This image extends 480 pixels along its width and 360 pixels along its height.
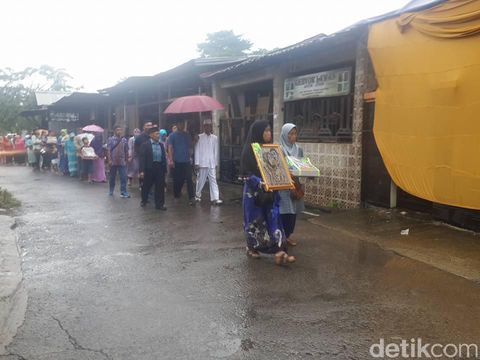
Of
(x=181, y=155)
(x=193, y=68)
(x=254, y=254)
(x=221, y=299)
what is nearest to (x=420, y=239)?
(x=254, y=254)

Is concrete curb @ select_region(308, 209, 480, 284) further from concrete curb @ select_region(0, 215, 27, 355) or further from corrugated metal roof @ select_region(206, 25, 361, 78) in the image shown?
concrete curb @ select_region(0, 215, 27, 355)

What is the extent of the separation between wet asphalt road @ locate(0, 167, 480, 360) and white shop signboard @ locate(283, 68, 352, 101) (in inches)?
109

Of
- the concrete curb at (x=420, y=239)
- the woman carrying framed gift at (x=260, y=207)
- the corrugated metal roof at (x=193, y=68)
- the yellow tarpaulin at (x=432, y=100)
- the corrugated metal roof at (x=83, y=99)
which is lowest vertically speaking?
the concrete curb at (x=420, y=239)

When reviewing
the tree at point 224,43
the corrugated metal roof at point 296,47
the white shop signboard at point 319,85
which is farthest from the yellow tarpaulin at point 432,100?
the tree at point 224,43

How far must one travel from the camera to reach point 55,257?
5.69m

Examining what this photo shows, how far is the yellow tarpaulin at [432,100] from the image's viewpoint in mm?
5484

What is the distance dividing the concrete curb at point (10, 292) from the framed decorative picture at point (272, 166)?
2638 millimetres

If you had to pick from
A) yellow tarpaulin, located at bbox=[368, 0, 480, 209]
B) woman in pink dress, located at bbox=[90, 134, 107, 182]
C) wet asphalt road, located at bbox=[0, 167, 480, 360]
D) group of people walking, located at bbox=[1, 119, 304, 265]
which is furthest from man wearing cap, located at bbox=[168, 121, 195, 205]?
woman in pink dress, located at bbox=[90, 134, 107, 182]

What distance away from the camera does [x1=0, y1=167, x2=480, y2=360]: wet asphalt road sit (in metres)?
3.31

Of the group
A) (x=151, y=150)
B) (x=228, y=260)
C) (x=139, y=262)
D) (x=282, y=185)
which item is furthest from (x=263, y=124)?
(x=151, y=150)

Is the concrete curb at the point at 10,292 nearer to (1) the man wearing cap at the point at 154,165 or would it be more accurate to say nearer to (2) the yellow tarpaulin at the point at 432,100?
(1) the man wearing cap at the point at 154,165

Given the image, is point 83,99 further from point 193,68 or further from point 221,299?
point 221,299

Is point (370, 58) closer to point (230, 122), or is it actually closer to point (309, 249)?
point (309, 249)

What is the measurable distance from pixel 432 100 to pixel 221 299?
12.6 ft
